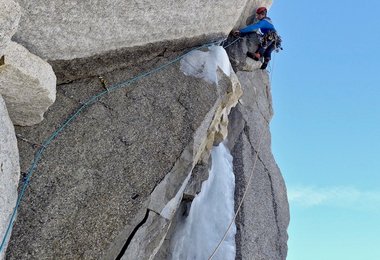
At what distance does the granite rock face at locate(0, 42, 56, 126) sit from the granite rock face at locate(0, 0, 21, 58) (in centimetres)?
42

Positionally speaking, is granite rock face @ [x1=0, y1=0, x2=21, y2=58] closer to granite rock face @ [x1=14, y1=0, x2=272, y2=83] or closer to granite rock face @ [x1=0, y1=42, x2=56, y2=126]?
granite rock face @ [x1=0, y1=42, x2=56, y2=126]

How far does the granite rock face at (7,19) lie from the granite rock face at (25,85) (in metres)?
0.42

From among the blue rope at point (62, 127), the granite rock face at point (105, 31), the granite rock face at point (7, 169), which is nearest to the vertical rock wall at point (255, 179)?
the granite rock face at point (105, 31)

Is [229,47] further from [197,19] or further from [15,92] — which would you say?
[15,92]

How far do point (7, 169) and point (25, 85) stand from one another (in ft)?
3.48

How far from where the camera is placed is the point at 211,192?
977cm

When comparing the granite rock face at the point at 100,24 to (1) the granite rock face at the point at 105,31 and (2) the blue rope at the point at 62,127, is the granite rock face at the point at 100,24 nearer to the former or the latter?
(1) the granite rock face at the point at 105,31

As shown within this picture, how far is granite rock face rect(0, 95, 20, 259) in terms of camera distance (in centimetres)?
467

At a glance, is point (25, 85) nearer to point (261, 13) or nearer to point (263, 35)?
point (263, 35)

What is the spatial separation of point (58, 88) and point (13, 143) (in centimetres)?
147

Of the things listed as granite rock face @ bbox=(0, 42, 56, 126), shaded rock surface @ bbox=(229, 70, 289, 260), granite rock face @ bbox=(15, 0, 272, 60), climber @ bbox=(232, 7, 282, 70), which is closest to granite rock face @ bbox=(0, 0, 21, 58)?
granite rock face @ bbox=(0, 42, 56, 126)

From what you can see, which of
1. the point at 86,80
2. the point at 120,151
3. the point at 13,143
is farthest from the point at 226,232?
the point at 13,143

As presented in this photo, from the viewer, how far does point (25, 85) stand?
5.09 meters

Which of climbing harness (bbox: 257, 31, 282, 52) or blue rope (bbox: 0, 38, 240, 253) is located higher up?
climbing harness (bbox: 257, 31, 282, 52)
